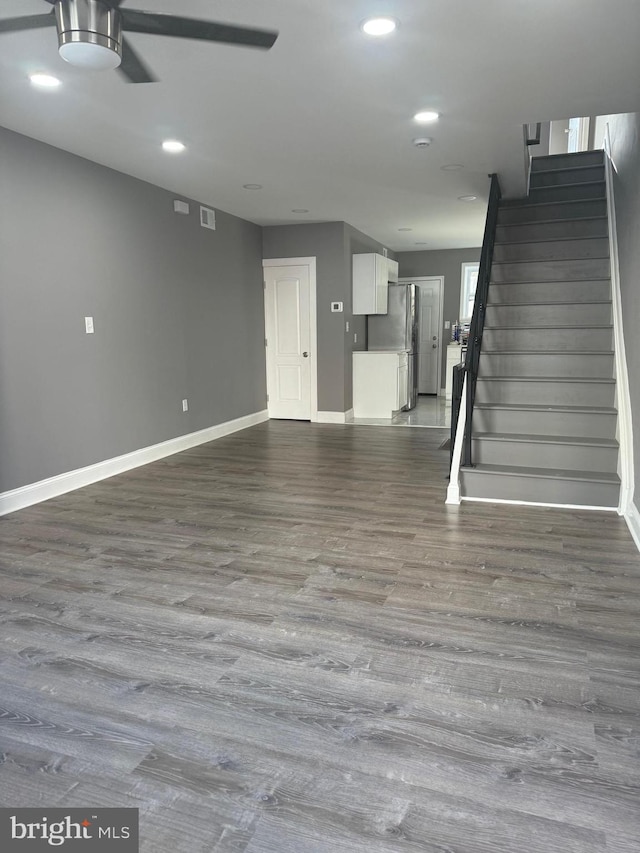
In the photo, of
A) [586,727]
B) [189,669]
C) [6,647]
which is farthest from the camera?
[6,647]

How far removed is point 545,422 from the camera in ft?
14.6

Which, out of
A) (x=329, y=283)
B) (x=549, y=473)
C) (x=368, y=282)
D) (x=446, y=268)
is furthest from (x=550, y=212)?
(x=446, y=268)

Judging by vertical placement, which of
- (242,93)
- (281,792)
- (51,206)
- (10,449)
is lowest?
(281,792)

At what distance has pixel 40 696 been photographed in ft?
6.53

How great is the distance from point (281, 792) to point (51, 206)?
13.8ft

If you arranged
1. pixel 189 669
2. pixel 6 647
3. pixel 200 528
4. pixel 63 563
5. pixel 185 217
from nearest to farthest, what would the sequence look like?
pixel 189 669 → pixel 6 647 → pixel 63 563 → pixel 200 528 → pixel 185 217


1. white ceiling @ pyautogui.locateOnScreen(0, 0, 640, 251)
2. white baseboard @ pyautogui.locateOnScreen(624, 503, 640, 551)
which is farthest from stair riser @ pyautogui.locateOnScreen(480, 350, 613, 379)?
white ceiling @ pyautogui.locateOnScreen(0, 0, 640, 251)

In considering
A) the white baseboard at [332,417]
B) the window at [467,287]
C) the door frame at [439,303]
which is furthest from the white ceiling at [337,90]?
the door frame at [439,303]

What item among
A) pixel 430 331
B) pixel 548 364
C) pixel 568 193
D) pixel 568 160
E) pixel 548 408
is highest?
pixel 568 160

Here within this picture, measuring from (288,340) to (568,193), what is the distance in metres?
3.73

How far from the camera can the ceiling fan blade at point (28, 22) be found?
2135 millimetres

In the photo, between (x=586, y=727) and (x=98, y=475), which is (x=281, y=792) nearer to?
(x=586, y=727)

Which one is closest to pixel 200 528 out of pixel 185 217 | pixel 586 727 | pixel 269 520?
pixel 269 520

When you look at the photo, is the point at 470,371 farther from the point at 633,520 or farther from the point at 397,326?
the point at 397,326
